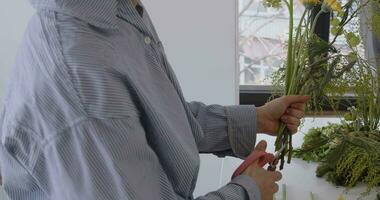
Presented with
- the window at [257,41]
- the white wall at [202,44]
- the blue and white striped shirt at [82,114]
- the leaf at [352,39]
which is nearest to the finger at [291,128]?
the leaf at [352,39]

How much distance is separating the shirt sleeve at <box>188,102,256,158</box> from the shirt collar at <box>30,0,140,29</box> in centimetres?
38

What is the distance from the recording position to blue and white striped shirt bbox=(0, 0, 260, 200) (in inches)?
18.1

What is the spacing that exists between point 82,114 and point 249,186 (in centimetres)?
32

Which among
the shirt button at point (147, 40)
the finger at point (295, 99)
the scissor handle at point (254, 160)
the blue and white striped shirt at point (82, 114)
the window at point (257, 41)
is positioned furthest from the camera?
the window at point (257, 41)

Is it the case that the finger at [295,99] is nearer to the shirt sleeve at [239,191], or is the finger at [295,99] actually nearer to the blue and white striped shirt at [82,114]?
the shirt sleeve at [239,191]

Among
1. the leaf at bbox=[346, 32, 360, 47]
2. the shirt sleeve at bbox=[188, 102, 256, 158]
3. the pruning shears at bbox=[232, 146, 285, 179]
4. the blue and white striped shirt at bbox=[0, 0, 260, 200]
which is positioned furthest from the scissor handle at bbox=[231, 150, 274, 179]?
the leaf at bbox=[346, 32, 360, 47]

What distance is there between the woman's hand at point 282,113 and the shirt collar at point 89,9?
446 mm

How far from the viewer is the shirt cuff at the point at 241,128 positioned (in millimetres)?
875

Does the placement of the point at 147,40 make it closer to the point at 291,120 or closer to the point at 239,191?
the point at 239,191

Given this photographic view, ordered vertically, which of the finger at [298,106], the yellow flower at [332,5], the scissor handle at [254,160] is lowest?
the scissor handle at [254,160]

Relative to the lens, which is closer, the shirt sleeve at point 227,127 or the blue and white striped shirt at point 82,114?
the blue and white striped shirt at point 82,114

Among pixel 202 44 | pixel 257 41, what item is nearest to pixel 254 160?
pixel 202 44

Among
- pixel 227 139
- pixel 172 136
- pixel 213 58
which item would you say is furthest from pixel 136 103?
pixel 213 58

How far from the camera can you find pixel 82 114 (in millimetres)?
457
